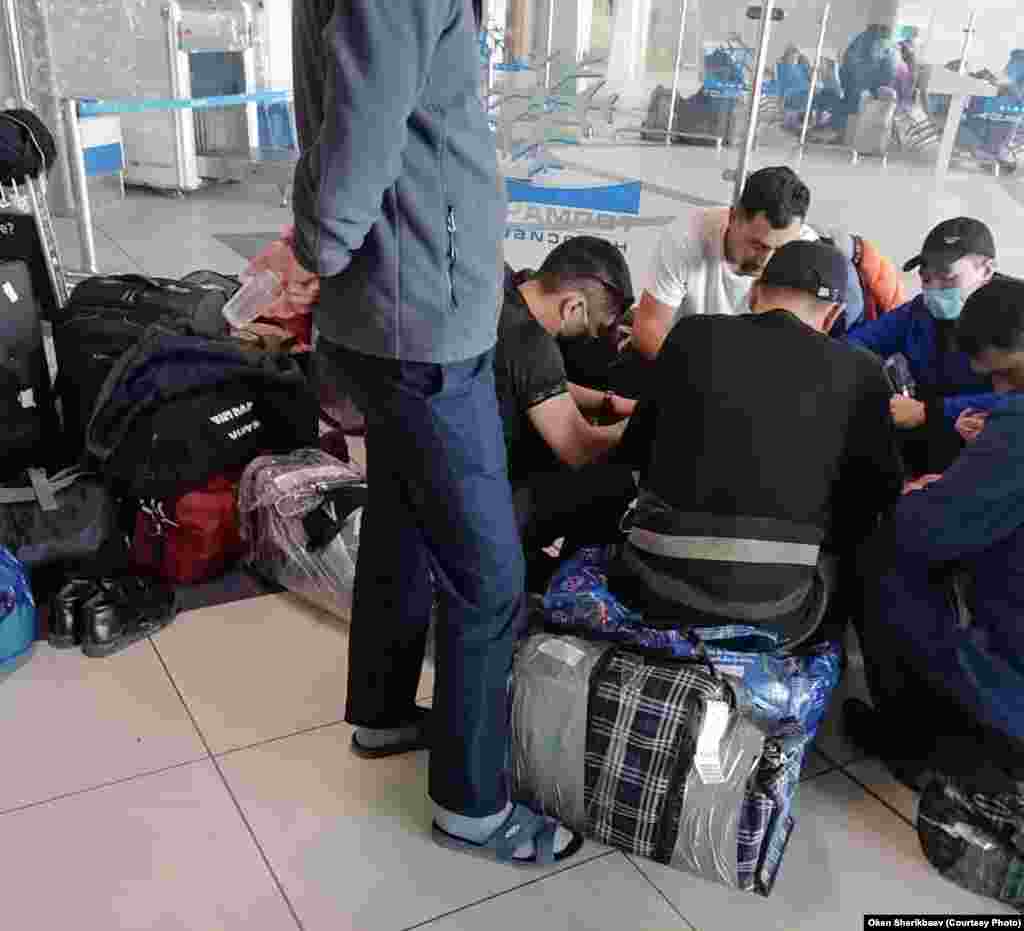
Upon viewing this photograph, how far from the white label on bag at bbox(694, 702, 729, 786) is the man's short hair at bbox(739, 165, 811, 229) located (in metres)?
1.22

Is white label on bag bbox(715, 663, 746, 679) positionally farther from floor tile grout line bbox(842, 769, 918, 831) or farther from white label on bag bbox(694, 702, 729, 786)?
floor tile grout line bbox(842, 769, 918, 831)

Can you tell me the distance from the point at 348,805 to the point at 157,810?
31 centimetres

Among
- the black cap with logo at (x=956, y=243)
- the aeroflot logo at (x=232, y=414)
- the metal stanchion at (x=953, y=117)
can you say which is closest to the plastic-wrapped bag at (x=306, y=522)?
the aeroflot logo at (x=232, y=414)

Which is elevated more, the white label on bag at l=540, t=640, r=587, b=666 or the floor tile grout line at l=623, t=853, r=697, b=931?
the white label on bag at l=540, t=640, r=587, b=666

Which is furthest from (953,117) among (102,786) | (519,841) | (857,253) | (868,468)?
(102,786)

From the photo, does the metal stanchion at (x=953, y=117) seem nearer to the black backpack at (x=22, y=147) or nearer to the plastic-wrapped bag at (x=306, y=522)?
the plastic-wrapped bag at (x=306, y=522)

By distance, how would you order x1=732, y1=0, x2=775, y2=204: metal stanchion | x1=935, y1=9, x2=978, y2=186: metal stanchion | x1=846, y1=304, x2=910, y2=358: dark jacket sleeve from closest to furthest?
x1=846, y1=304, x2=910, y2=358: dark jacket sleeve → x1=732, y1=0, x2=775, y2=204: metal stanchion → x1=935, y1=9, x2=978, y2=186: metal stanchion

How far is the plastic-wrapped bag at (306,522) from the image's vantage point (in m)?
2.03

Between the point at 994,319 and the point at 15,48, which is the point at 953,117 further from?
the point at 15,48

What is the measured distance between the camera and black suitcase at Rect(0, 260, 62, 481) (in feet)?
7.20

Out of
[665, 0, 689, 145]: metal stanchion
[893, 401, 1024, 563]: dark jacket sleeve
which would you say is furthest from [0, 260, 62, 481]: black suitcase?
[665, 0, 689, 145]: metal stanchion

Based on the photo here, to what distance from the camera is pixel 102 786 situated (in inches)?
64.6

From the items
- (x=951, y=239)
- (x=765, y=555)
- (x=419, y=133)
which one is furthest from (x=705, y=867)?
(x=951, y=239)

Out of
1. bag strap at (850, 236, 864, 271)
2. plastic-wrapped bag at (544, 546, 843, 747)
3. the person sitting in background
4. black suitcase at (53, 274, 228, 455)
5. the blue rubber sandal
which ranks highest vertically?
the person sitting in background
